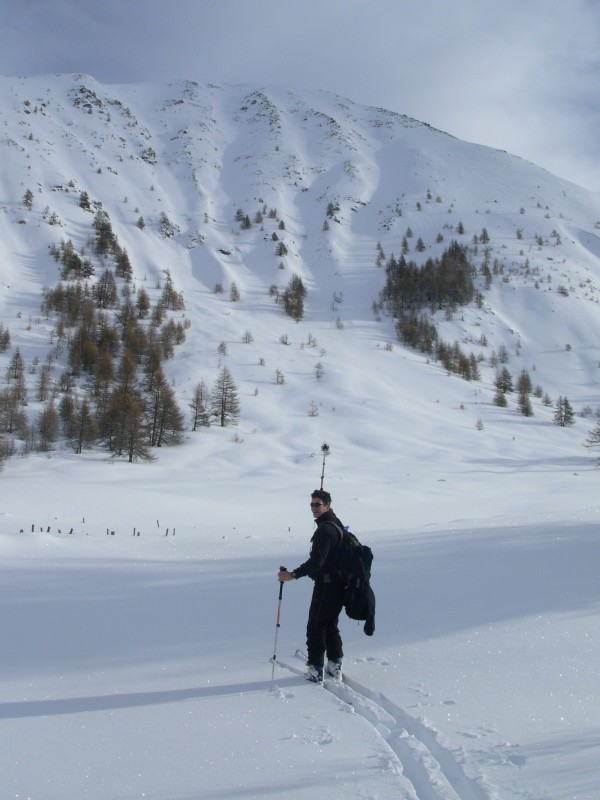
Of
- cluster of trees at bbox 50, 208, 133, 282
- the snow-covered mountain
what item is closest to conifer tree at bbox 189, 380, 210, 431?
the snow-covered mountain

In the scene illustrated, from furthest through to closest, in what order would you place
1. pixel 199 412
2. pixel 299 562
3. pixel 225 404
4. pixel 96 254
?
pixel 96 254 → pixel 225 404 → pixel 199 412 → pixel 299 562

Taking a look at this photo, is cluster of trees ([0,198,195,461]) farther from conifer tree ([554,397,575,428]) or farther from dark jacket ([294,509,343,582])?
conifer tree ([554,397,575,428])

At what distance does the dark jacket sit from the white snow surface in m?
0.96

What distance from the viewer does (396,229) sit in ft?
362

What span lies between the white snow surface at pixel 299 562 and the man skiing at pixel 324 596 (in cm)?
28

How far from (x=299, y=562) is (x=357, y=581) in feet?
16.3

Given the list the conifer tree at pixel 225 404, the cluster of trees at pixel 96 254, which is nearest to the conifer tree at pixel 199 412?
the conifer tree at pixel 225 404

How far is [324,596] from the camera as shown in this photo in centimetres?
510

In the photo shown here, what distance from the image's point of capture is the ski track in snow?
3211mm

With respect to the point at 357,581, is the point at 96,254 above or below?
above

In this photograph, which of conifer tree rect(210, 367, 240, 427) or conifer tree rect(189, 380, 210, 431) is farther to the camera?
conifer tree rect(210, 367, 240, 427)

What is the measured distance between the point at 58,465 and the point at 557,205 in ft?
418

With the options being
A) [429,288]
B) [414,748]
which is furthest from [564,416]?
[414,748]

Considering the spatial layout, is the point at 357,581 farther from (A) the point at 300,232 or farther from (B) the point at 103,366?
(A) the point at 300,232
